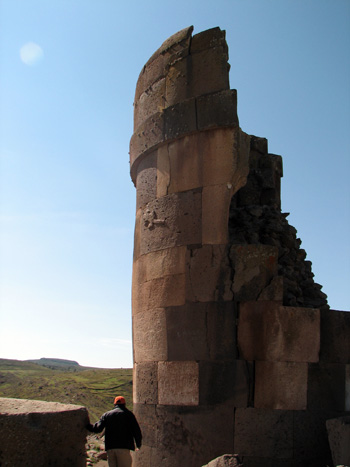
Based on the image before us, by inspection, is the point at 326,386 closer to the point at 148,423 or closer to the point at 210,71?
the point at 148,423

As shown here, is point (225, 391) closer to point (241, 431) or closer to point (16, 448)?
point (241, 431)

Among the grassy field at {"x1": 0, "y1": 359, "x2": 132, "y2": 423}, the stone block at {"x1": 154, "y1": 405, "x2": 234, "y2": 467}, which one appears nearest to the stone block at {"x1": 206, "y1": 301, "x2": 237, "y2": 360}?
the stone block at {"x1": 154, "y1": 405, "x2": 234, "y2": 467}

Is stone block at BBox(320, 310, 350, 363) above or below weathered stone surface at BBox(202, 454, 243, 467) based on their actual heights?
above

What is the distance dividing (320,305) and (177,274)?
1860 millimetres

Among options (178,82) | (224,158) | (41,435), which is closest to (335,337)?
(224,158)

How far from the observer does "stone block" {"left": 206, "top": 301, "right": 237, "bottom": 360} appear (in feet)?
18.3

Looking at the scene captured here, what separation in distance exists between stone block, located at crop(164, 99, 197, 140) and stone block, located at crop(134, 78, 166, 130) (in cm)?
27

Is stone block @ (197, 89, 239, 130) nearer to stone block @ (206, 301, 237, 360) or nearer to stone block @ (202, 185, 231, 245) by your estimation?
stone block @ (202, 185, 231, 245)

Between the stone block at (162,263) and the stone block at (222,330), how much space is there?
659 millimetres

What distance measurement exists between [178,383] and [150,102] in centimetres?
383

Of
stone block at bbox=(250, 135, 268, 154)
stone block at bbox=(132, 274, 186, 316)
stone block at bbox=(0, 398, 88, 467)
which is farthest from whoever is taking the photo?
stone block at bbox=(250, 135, 268, 154)

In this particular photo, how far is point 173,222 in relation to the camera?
6227 mm

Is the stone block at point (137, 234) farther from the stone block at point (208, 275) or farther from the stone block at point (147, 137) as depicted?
the stone block at point (208, 275)

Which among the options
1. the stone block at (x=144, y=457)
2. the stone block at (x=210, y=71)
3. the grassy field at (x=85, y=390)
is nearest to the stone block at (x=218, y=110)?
the stone block at (x=210, y=71)
